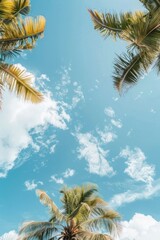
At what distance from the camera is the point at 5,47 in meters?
11.7

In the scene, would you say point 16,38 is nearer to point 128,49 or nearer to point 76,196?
point 128,49

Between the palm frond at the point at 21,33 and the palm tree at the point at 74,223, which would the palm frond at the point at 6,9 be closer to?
the palm frond at the point at 21,33

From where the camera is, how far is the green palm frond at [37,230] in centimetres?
1798

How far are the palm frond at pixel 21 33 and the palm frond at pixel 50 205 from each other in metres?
10.5

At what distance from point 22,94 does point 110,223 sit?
984 centimetres

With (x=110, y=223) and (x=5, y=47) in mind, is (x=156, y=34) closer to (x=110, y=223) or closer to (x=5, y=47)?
(x=5, y=47)

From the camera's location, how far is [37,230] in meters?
18.1

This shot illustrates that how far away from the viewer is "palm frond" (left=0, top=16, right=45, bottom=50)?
11.6m

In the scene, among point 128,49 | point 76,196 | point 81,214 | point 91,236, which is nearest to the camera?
point 128,49

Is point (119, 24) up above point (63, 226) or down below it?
above

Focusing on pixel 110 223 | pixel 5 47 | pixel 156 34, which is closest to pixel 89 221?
pixel 110 223

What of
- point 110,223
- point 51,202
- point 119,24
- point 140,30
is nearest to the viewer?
point 140,30

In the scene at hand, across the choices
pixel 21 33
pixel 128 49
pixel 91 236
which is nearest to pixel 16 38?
pixel 21 33

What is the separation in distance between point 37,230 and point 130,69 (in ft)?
37.3
